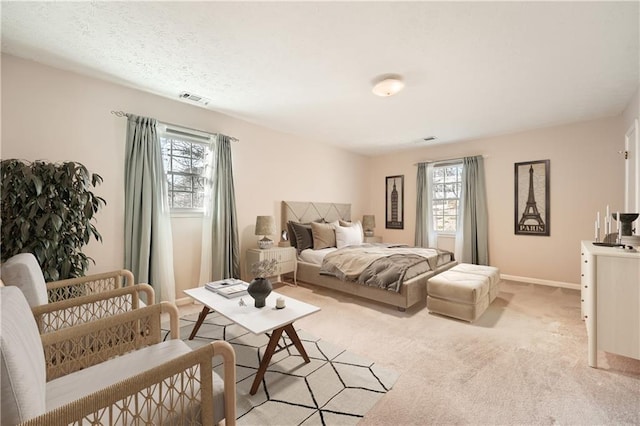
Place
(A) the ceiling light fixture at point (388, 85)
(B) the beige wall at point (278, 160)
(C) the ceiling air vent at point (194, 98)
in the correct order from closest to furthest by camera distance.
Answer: (B) the beige wall at point (278, 160) → (A) the ceiling light fixture at point (388, 85) → (C) the ceiling air vent at point (194, 98)

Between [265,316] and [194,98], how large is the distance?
9.09ft

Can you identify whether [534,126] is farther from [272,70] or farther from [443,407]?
[443,407]

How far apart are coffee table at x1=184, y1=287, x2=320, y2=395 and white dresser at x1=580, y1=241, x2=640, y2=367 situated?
2.10 m

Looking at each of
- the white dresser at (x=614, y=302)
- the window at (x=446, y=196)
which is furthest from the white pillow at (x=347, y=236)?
the white dresser at (x=614, y=302)

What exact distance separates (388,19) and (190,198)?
9.94 ft

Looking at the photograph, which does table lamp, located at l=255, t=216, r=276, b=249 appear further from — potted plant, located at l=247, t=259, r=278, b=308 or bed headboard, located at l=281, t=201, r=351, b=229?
potted plant, located at l=247, t=259, r=278, b=308

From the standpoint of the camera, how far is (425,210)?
18.1 ft

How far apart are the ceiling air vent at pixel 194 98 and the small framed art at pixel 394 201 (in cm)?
423

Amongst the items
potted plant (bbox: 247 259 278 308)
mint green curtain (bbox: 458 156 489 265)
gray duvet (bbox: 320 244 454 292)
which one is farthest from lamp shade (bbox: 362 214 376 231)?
potted plant (bbox: 247 259 278 308)

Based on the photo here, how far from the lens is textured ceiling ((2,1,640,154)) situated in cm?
181

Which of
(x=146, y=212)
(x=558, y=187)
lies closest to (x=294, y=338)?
(x=146, y=212)

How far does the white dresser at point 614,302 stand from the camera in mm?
1900

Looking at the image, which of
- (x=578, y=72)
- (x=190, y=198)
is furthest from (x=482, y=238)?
(x=190, y=198)

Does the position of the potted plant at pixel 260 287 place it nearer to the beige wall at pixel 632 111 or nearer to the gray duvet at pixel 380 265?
the gray duvet at pixel 380 265
